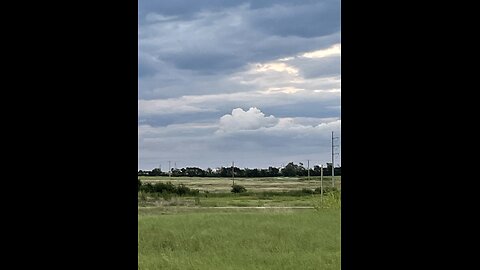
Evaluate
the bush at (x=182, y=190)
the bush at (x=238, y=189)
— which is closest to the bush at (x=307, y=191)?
the bush at (x=238, y=189)

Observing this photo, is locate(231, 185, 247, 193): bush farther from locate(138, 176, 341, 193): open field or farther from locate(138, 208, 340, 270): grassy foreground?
locate(138, 208, 340, 270): grassy foreground

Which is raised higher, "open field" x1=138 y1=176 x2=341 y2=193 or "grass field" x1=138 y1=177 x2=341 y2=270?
"open field" x1=138 y1=176 x2=341 y2=193

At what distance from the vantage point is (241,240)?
11.8ft

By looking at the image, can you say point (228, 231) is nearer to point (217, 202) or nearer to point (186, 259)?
point (186, 259)

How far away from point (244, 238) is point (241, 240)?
0.9 inches

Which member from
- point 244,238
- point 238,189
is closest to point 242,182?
point 238,189

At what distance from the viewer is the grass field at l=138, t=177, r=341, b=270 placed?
134 inches

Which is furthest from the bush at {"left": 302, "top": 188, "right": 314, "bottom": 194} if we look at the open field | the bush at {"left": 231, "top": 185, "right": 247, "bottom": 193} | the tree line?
the bush at {"left": 231, "top": 185, "right": 247, "bottom": 193}

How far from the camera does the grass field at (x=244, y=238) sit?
3396mm
